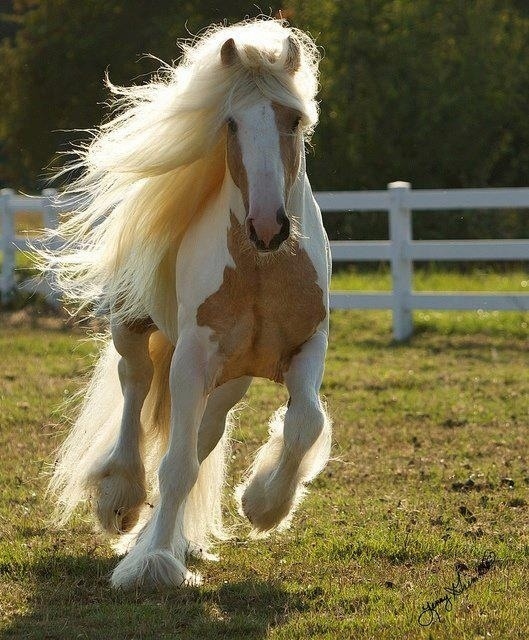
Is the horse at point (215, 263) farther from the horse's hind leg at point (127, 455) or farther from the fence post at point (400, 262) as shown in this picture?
the fence post at point (400, 262)

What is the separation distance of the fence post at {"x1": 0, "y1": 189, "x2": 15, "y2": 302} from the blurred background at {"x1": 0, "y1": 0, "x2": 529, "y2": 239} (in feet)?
15.7

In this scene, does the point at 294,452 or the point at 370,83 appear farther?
the point at 370,83

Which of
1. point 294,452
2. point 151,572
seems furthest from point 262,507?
point 151,572

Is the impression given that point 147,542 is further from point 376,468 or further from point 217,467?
point 376,468

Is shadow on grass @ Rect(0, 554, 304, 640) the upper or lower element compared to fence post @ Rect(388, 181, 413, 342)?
lower

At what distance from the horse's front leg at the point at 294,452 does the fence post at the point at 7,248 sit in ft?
32.3

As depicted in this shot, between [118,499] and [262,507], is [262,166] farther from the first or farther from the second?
[118,499]

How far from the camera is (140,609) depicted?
14.1 ft

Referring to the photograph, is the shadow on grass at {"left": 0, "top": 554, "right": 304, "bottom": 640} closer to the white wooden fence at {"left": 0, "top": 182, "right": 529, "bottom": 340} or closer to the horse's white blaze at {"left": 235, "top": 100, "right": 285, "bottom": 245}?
the horse's white blaze at {"left": 235, "top": 100, "right": 285, "bottom": 245}

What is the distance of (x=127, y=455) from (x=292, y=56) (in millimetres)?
1987

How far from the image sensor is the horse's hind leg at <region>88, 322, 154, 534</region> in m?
5.46

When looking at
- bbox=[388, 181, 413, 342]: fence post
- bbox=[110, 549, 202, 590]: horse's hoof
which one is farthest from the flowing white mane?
bbox=[388, 181, 413, 342]: fence post

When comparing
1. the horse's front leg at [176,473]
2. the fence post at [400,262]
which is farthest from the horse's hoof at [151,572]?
the fence post at [400,262]

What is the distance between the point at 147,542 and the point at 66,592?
0.35 metres
